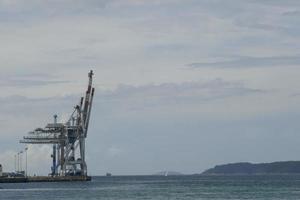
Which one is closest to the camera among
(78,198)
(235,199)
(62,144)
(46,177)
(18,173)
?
(235,199)

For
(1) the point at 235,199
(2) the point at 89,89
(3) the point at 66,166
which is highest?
(2) the point at 89,89

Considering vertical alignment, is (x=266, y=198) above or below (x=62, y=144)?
below

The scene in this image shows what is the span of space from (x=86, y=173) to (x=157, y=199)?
77.7m

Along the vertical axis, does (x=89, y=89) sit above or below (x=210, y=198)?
above

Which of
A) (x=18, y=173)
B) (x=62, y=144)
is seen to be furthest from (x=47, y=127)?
(x=18, y=173)

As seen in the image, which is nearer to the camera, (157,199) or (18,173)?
(157,199)

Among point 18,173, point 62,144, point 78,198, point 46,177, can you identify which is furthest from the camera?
point 18,173

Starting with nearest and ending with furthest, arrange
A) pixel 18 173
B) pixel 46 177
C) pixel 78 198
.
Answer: pixel 78 198 → pixel 46 177 → pixel 18 173

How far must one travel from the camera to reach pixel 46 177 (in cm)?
17925

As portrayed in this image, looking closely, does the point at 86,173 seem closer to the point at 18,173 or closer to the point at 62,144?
the point at 62,144

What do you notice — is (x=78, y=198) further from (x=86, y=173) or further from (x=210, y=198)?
(x=86, y=173)

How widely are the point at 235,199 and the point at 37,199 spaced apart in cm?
2641

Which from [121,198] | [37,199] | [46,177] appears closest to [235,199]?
[121,198]

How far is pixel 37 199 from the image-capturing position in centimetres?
10300
